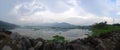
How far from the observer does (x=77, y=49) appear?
8727 millimetres

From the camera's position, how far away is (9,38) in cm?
886

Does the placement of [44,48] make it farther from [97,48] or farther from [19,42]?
[97,48]

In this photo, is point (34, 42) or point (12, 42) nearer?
point (12, 42)

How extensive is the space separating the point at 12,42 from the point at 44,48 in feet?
4.12

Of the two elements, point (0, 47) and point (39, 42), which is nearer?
point (0, 47)

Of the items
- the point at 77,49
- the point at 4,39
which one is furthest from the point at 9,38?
the point at 77,49

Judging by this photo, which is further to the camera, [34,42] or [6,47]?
[34,42]

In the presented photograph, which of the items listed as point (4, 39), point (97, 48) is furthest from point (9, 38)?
point (97, 48)

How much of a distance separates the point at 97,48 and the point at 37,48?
237 cm

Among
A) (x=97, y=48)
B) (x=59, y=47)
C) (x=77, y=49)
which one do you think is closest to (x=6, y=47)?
(x=59, y=47)

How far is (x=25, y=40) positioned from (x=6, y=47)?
2.54ft

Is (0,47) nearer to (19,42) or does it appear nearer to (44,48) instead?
(19,42)

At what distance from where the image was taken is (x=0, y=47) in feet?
28.3

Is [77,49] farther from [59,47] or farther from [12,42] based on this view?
[12,42]
